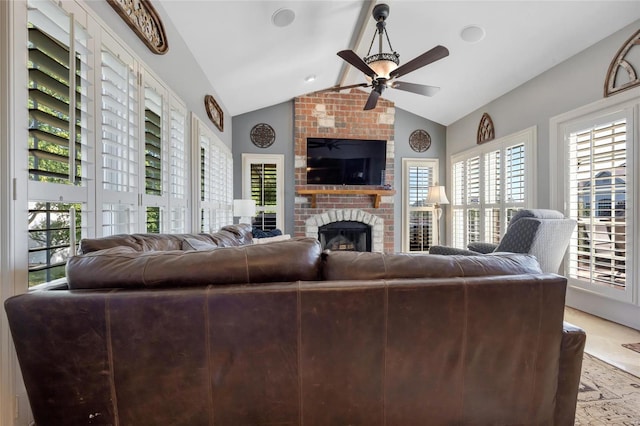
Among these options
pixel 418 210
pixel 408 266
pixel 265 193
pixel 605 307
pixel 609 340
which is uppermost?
pixel 265 193

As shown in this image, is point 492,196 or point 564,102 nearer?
point 564,102

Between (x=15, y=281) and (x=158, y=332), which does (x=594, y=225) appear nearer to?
(x=158, y=332)

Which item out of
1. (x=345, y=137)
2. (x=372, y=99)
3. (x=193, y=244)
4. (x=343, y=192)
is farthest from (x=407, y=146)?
(x=193, y=244)

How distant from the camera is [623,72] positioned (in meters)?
2.81

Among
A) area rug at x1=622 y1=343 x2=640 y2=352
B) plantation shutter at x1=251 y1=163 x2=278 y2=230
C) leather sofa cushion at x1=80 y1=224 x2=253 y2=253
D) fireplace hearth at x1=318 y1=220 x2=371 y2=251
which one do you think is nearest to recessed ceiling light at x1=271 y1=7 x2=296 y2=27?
leather sofa cushion at x1=80 y1=224 x2=253 y2=253

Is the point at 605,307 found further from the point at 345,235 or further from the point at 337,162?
the point at 337,162

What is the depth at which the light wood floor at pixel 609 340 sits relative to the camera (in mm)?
2170

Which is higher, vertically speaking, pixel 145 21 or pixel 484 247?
pixel 145 21

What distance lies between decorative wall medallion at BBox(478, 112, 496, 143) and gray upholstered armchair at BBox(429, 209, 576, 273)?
2.36 metres

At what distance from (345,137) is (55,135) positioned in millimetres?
4519

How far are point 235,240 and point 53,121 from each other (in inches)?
61.6

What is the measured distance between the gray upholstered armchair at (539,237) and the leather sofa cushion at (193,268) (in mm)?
1545

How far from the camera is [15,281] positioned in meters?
1.22

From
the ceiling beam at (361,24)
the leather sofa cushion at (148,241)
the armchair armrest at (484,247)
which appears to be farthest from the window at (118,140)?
the armchair armrest at (484,247)
